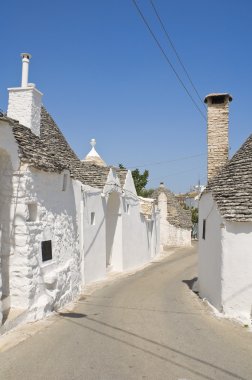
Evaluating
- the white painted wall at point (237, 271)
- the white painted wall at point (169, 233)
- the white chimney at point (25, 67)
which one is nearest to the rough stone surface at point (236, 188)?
the white painted wall at point (237, 271)

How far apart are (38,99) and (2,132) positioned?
5692 millimetres

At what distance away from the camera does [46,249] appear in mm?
10398

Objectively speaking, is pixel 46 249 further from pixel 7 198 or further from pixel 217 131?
pixel 217 131

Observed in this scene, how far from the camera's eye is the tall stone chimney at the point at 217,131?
16.0 m

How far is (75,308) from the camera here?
1109cm

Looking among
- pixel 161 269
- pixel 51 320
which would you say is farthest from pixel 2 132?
pixel 161 269

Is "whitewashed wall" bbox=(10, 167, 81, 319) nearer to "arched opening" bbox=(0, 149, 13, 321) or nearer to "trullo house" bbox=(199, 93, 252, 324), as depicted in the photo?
"arched opening" bbox=(0, 149, 13, 321)

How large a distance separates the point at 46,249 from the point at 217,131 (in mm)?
9072

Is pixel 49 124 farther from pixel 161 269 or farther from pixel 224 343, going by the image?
pixel 224 343

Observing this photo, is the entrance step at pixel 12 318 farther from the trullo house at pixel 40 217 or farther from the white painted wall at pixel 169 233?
the white painted wall at pixel 169 233

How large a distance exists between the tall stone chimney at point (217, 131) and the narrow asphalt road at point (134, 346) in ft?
19.6

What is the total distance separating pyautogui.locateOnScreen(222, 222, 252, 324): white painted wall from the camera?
10203 millimetres

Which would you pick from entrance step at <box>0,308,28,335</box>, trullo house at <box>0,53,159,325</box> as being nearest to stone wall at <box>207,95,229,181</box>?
trullo house at <box>0,53,159,325</box>

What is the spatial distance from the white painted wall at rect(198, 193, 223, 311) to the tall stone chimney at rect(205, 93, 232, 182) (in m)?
2.00
